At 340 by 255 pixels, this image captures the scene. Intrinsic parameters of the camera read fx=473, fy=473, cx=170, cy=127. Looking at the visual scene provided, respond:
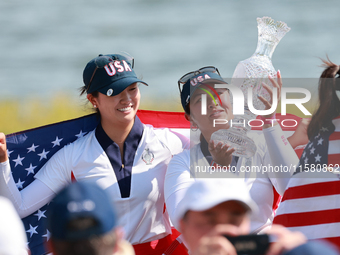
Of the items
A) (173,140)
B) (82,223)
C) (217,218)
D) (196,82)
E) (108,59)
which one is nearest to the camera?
(82,223)

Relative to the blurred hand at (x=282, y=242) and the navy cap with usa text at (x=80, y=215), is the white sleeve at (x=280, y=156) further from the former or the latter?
the navy cap with usa text at (x=80, y=215)

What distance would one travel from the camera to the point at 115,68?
328 cm

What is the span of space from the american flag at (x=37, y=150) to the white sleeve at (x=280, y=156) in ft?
2.86

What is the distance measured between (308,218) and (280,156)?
0.50m

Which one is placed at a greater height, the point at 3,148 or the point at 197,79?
the point at 197,79

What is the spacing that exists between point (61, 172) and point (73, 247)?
193 cm

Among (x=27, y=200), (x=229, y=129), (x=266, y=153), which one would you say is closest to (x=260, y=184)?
(x=266, y=153)

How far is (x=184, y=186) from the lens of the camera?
9.30ft

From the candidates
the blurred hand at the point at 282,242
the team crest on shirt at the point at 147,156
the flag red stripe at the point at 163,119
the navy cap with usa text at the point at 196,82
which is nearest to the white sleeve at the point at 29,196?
the team crest on shirt at the point at 147,156

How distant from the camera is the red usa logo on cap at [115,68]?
3240mm

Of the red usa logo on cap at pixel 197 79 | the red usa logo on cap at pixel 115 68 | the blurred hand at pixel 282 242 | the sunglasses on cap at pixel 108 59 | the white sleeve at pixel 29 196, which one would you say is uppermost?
the sunglasses on cap at pixel 108 59

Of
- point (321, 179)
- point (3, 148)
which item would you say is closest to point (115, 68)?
point (3, 148)

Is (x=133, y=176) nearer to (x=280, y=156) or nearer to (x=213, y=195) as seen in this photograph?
(x=280, y=156)

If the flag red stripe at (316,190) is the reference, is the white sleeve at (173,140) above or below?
below
